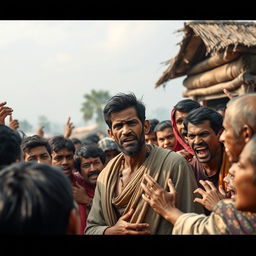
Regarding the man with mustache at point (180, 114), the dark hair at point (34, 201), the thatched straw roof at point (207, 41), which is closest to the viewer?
the dark hair at point (34, 201)

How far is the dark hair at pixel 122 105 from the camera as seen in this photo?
345cm

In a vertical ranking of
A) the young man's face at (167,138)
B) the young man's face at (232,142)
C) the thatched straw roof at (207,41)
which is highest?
the thatched straw roof at (207,41)

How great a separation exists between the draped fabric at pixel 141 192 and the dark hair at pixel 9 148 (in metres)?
0.87

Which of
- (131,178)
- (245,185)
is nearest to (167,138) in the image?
(131,178)

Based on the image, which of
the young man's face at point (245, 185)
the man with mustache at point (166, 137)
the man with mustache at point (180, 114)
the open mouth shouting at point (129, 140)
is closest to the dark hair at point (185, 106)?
the man with mustache at point (180, 114)

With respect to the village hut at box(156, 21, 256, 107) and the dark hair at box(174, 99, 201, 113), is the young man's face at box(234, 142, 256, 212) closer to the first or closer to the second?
the dark hair at box(174, 99, 201, 113)

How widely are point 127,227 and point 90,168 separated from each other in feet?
5.60

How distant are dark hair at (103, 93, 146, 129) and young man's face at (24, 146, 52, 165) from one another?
1.26 meters

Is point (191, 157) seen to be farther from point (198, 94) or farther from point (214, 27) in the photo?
point (198, 94)

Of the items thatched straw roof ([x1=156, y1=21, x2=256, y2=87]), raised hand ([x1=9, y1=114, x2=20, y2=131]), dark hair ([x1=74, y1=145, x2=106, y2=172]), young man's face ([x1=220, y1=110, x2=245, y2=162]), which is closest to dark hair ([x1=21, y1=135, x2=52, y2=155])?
dark hair ([x1=74, y1=145, x2=106, y2=172])

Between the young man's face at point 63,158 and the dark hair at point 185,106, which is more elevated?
the dark hair at point 185,106

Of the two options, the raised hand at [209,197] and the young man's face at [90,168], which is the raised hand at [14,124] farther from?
the raised hand at [209,197]

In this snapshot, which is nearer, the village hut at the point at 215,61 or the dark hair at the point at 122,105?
the dark hair at the point at 122,105

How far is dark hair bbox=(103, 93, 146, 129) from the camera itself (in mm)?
3451
